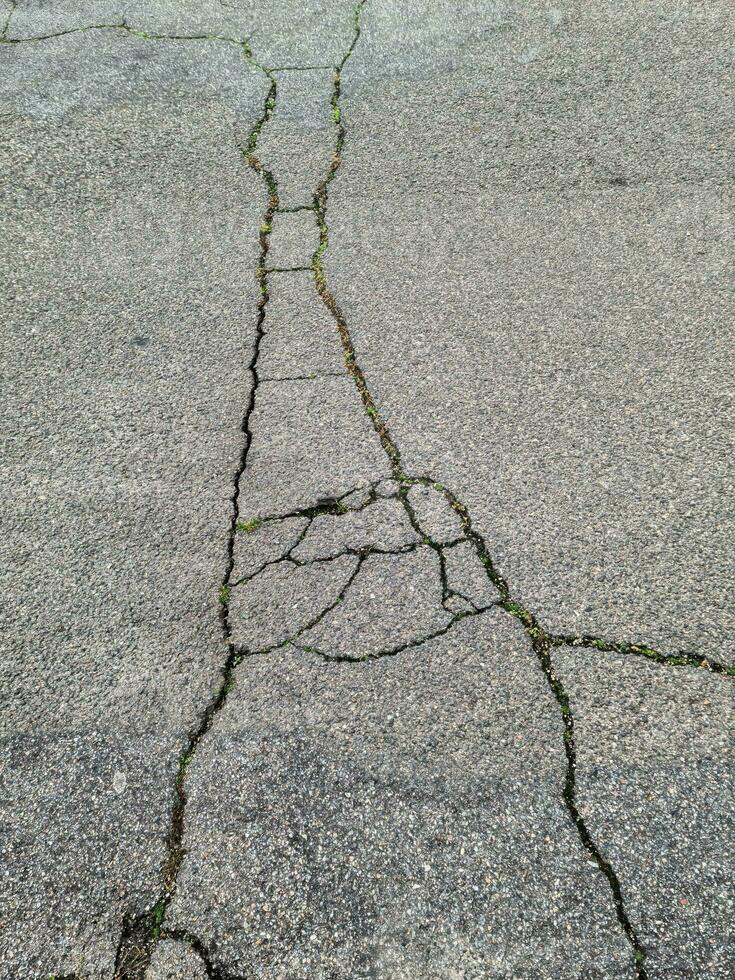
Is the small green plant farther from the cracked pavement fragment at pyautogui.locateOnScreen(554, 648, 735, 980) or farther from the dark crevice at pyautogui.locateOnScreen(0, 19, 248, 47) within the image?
the dark crevice at pyautogui.locateOnScreen(0, 19, 248, 47)

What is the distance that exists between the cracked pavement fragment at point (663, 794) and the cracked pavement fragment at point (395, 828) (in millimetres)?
99

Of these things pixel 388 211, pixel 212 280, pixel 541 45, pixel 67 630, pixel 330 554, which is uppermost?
pixel 541 45

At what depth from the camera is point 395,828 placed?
7.89 feet

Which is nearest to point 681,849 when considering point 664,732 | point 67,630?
point 664,732

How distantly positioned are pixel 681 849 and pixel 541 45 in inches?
200

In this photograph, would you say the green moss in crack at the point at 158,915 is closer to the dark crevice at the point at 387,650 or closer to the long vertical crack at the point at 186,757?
the long vertical crack at the point at 186,757

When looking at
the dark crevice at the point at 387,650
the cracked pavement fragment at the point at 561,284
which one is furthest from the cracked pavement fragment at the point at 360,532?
the dark crevice at the point at 387,650

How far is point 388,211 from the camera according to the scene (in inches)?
172

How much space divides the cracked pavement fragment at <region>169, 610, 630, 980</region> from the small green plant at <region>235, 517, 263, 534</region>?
1.79 ft

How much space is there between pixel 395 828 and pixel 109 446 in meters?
1.94

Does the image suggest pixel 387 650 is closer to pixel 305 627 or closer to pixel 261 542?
pixel 305 627

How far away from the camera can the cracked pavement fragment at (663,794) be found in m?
2.21

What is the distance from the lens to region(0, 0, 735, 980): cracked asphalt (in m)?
2.31

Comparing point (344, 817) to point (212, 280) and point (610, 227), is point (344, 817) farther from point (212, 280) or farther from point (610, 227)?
point (610, 227)
